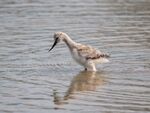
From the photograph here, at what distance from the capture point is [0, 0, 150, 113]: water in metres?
14.4

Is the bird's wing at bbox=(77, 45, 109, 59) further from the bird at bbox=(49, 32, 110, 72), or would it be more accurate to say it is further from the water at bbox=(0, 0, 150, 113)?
the water at bbox=(0, 0, 150, 113)

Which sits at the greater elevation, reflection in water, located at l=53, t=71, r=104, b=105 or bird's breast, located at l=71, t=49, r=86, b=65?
bird's breast, located at l=71, t=49, r=86, b=65

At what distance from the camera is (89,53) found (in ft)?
58.2

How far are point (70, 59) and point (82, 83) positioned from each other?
2302 mm

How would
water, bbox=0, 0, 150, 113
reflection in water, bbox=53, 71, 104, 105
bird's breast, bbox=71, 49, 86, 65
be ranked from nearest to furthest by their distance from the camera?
water, bbox=0, 0, 150, 113 < reflection in water, bbox=53, 71, 104, 105 < bird's breast, bbox=71, 49, 86, 65

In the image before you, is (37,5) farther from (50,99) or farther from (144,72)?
(50,99)

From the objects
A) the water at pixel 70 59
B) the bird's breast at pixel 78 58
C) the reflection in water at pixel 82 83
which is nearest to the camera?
the water at pixel 70 59

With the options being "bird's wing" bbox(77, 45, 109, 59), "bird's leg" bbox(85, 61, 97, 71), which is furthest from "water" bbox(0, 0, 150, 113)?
"bird's wing" bbox(77, 45, 109, 59)

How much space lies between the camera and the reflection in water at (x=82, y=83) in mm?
14883

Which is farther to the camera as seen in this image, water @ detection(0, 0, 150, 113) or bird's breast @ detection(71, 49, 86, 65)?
bird's breast @ detection(71, 49, 86, 65)

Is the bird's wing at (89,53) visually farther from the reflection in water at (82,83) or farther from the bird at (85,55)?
the reflection in water at (82,83)

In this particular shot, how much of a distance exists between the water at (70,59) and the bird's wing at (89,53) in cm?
34

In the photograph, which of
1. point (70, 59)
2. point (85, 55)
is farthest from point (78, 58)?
point (70, 59)

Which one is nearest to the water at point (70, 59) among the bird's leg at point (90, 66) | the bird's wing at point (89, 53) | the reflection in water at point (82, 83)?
the reflection in water at point (82, 83)
